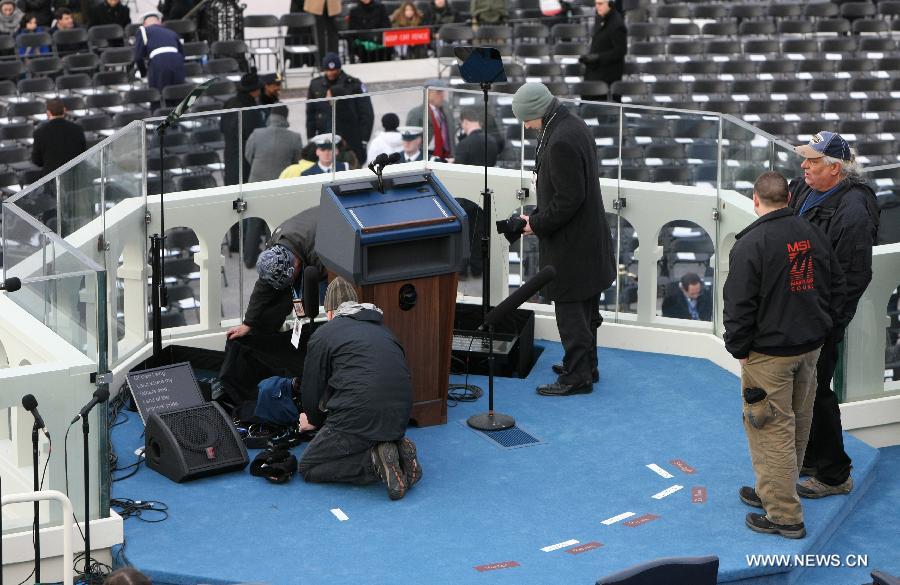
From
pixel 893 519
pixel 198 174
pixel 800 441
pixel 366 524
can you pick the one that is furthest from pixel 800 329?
pixel 198 174

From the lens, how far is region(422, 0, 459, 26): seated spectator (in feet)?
63.6

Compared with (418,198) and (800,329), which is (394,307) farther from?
(800,329)

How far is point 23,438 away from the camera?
7.17 metres

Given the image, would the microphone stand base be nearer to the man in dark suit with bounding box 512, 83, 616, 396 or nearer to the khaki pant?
the man in dark suit with bounding box 512, 83, 616, 396

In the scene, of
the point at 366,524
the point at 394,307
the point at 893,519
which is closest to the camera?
the point at 366,524

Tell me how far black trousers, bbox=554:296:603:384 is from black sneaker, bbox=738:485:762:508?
1.65 meters

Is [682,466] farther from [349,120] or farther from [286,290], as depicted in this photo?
[349,120]

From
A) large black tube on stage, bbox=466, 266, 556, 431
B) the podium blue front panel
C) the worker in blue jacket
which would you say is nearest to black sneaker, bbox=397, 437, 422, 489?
large black tube on stage, bbox=466, 266, 556, 431

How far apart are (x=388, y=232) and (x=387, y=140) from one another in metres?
2.90

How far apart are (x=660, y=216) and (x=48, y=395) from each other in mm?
4226

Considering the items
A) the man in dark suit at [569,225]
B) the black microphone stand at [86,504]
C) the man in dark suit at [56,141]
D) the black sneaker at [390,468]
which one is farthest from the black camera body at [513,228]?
the man in dark suit at [56,141]

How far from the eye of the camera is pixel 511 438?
821cm

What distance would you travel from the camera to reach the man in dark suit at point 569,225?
839 centimetres

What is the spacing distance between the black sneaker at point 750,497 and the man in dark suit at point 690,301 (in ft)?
7.63
